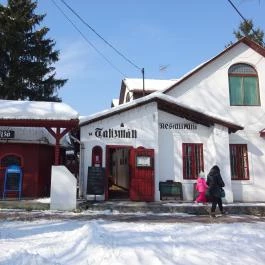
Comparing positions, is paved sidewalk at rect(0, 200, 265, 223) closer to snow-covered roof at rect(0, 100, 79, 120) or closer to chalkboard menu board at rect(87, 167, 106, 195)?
chalkboard menu board at rect(87, 167, 106, 195)

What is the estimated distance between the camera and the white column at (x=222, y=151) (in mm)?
16609

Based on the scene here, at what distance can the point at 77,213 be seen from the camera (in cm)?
1309

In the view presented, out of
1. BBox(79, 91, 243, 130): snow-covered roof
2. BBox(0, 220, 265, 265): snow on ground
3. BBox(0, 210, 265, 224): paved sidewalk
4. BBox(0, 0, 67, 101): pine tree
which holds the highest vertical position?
BBox(0, 0, 67, 101): pine tree

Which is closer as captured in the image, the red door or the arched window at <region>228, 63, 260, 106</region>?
the red door

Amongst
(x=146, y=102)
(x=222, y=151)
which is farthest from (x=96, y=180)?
(x=222, y=151)

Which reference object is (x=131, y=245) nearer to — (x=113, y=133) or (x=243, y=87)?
(x=113, y=133)

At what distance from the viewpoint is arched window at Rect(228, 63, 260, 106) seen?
1878 cm

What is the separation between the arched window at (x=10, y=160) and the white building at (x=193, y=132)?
291cm

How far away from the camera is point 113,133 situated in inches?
637

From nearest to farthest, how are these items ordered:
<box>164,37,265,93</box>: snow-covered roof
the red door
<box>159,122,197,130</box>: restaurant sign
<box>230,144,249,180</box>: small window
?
the red door → <box>159,122,197,130</box>: restaurant sign → <box>230,144,249,180</box>: small window → <box>164,37,265,93</box>: snow-covered roof

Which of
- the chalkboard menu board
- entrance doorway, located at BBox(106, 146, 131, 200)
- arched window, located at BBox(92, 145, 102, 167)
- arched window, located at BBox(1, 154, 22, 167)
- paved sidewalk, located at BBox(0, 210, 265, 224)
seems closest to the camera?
paved sidewalk, located at BBox(0, 210, 265, 224)

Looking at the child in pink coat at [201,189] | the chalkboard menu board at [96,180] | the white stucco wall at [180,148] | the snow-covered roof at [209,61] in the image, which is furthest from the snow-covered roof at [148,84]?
the chalkboard menu board at [96,180]

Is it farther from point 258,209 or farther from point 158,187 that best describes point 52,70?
point 258,209

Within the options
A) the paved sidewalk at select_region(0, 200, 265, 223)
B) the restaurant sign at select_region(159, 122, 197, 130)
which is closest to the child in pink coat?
the paved sidewalk at select_region(0, 200, 265, 223)
